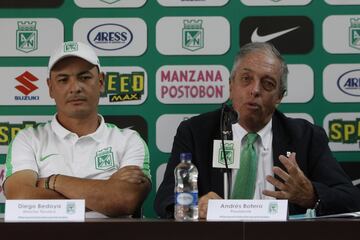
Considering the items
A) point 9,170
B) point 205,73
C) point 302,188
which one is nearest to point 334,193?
point 302,188

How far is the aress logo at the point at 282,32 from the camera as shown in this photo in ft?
11.8

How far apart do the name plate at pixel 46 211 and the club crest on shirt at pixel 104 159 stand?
970 mm

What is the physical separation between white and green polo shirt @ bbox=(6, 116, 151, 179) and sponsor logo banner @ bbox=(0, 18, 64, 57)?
53 centimetres

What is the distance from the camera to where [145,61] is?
3596mm

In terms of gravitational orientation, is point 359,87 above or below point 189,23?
below

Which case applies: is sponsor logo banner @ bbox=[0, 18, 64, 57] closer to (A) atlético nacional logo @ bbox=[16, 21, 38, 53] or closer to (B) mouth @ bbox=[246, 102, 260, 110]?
(A) atlético nacional logo @ bbox=[16, 21, 38, 53]

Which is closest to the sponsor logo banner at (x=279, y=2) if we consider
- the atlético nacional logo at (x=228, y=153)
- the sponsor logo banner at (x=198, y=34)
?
the sponsor logo banner at (x=198, y=34)

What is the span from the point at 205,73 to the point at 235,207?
1510 millimetres

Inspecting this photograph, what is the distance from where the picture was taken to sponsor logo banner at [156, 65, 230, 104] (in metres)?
3.58

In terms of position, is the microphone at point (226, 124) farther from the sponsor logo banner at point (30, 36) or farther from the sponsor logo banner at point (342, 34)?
the sponsor logo banner at point (30, 36)

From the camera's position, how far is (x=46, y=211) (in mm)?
2141
